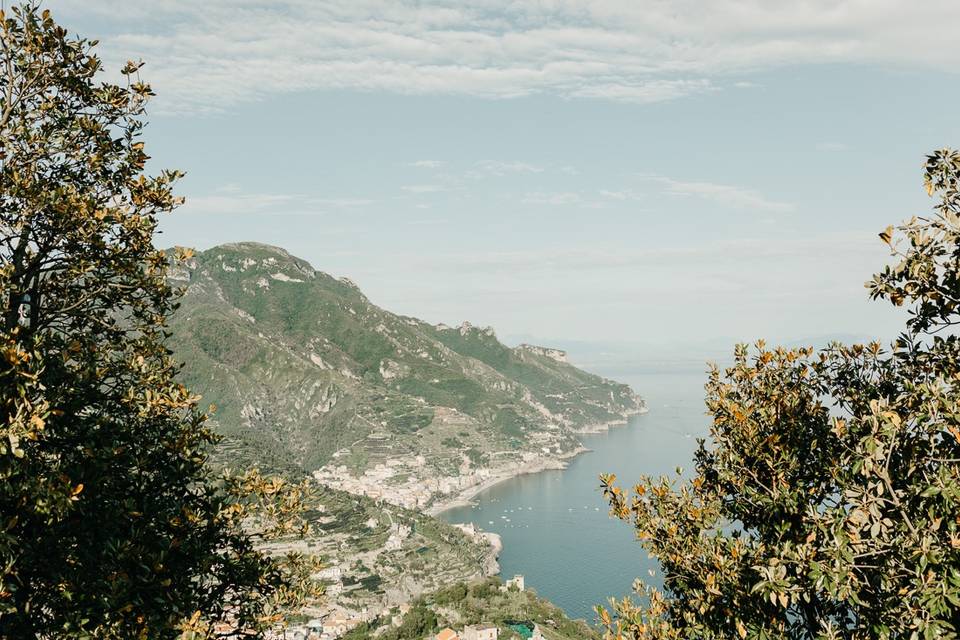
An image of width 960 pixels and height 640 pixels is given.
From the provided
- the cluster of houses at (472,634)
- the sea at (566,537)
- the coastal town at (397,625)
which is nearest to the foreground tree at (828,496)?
the coastal town at (397,625)

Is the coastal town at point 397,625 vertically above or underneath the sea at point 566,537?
above

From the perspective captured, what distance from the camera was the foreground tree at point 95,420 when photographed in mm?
5844

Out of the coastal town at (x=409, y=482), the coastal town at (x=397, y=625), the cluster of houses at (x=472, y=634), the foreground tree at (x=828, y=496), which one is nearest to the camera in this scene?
the foreground tree at (x=828, y=496)

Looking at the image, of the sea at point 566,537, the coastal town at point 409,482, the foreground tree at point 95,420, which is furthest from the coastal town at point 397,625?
the coastal town at point 409,482

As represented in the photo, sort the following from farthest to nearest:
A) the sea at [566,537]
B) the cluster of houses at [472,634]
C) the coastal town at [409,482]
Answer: the coastal town at [409,482], the sea at [566,537], the cluster of houses at [472,634]

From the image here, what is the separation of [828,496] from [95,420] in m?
9.99

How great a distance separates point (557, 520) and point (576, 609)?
5609cm

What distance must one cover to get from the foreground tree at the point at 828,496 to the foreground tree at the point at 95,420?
5.50 meters

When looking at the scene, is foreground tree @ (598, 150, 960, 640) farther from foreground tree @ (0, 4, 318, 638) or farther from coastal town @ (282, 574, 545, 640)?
coastal town @ (282, 574, 545, 640)

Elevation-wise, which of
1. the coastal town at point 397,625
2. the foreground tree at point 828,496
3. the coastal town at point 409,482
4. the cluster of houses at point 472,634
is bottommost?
the coastal town at point 409,482

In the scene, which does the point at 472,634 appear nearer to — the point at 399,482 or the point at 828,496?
the point at 828,496

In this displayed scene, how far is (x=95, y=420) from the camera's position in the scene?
6.94 meters

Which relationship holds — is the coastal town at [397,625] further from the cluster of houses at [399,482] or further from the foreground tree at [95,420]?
the cluster of houses at [399,482]

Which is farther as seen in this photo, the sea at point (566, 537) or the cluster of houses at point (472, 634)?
the sea at point (566, 537)
